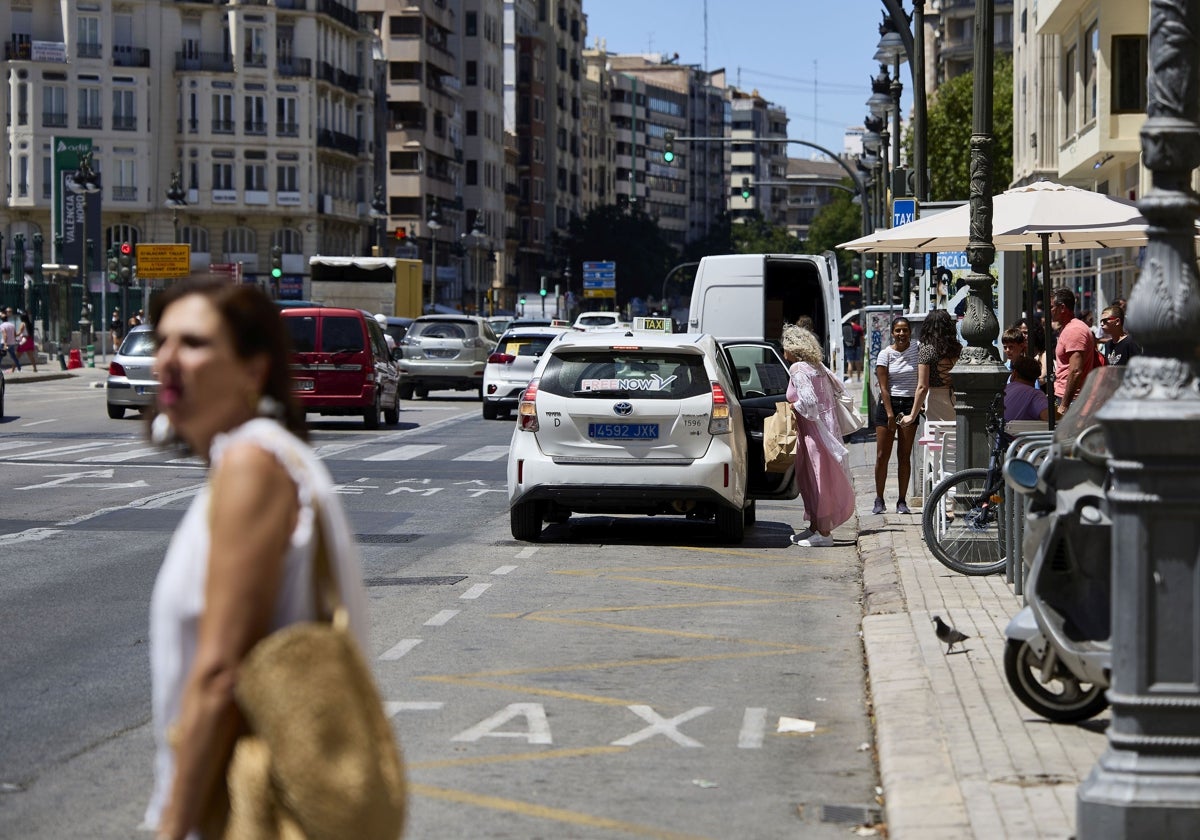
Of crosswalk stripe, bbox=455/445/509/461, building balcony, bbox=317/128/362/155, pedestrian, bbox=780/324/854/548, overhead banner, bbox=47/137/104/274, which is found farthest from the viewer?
building balcony, bbox=317/128/362/155

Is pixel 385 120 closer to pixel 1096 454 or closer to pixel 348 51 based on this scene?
pixel 348 51

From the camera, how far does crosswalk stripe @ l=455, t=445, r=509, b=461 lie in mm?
26531

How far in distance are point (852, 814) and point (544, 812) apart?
99 cm

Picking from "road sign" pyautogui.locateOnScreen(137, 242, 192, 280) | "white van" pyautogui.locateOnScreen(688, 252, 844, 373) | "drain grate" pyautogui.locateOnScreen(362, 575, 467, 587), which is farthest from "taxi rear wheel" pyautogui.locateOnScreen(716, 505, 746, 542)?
"road sign" pyautogui.locateOnScreen(137, 242, 192, 280)

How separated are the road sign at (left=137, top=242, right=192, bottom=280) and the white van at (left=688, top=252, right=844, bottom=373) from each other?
5688cm

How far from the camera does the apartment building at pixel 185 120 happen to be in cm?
9950

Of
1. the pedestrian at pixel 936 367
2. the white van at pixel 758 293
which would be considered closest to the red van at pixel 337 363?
the white van at pixel 758 293

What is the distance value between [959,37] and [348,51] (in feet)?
103

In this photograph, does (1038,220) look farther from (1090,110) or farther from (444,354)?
(444,354)

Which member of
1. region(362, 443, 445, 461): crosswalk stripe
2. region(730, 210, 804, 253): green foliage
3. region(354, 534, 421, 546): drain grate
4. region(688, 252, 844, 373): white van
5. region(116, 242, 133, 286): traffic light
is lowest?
region(354, 534, 421, 546): drain grate

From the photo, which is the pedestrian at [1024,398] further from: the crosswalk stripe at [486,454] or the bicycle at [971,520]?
the crosswalk stripe at [486,454]

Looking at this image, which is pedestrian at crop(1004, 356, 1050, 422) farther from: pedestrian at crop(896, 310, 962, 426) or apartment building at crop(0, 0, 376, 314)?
apartment building at crop(0, 0, 376, 314)

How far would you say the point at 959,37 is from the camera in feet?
375

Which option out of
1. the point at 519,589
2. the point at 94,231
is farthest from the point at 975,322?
the point at 94,231
